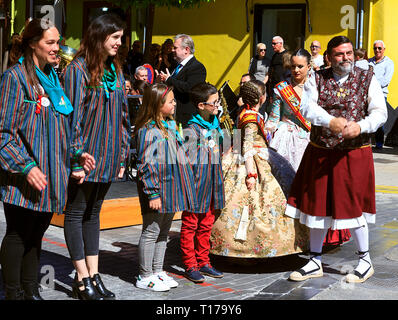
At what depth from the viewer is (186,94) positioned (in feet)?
23.2

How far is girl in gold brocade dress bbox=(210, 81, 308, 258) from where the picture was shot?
18.2 feet

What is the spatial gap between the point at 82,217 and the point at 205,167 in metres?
1.15

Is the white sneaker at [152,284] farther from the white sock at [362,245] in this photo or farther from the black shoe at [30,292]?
the white sock at [362,245]

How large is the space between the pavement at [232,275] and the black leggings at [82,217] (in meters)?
0.38

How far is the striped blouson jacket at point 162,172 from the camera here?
5.00m

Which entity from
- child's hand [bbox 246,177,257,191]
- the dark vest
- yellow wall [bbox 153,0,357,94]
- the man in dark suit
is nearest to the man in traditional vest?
the dark vest

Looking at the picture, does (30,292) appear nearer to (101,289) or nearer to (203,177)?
(101,289)

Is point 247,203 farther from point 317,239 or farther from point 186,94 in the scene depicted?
point 186,94

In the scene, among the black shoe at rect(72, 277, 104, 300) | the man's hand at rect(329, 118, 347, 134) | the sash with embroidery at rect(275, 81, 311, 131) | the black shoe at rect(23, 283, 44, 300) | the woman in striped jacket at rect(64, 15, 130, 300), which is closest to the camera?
the black shoe at rect(23, 283, 44, 300)

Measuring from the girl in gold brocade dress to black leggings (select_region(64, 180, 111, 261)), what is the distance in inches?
48.9

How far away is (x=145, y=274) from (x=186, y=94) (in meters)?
2.46

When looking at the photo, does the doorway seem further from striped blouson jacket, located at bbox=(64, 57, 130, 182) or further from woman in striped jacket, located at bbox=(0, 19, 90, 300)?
woman in striped jacket, located at bbox=(0, 19, 90, 300)
